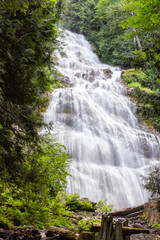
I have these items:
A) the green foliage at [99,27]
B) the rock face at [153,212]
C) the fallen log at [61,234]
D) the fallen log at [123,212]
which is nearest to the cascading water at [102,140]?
the fallen log at [123,212]

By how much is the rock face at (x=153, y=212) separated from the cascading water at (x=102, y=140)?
4110 millimetres

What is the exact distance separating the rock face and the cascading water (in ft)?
13.5

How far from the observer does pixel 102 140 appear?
1700cm

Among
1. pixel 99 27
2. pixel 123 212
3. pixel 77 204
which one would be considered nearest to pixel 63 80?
pixel 77 204

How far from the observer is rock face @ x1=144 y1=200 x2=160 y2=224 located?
7.93 meters

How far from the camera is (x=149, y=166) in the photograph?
52.7 feet

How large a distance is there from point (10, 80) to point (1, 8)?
1.25m

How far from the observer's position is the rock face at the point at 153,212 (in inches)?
312

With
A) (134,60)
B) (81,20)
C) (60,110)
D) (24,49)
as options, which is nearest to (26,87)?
(24,49)

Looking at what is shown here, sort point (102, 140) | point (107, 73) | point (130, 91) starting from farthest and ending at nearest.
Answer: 1. point (107, 73)
2. point (130, 91)
3. point (102, 140)

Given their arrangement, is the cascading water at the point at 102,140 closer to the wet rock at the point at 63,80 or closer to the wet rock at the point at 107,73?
the wet rock at the point at 63,80

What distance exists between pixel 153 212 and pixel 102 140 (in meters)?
9.05

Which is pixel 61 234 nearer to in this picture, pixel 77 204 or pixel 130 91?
pixel 77 204

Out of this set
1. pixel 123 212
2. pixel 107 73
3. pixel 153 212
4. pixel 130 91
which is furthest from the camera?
pixel 107 73
